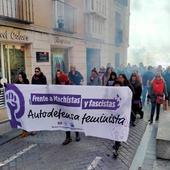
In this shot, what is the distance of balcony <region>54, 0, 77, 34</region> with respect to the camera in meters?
10.5

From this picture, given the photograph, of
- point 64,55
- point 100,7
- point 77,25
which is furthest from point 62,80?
point 100,7

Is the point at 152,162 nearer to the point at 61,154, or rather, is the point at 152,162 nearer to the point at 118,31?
the point at 61,154

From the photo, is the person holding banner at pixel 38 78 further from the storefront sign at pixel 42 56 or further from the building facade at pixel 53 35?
the storefront sign at pixel 42 56

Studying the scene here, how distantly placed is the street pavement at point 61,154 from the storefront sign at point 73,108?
13.8 inches

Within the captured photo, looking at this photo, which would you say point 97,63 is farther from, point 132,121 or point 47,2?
point 132,121

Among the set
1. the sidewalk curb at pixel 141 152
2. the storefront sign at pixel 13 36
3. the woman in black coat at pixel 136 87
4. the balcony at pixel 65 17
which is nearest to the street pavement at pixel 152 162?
the sidewalk curb at pixel 141 152

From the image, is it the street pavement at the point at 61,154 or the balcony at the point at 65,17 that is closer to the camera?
the street pavement at the point at 61,154

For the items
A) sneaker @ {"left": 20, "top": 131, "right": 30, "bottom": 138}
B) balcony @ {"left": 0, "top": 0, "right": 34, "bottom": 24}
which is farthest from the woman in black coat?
balcony @ {"left": 0, "top": 0, "right": 34, "bottom": 24}

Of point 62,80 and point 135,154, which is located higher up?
point 62,80

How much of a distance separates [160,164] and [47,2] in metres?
7.43

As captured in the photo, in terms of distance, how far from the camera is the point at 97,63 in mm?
15789

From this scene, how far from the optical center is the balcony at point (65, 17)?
10.5 meters

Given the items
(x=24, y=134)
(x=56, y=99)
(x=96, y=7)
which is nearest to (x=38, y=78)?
(x=24, y=134)

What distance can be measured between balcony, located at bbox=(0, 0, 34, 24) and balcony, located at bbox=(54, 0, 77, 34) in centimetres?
174
